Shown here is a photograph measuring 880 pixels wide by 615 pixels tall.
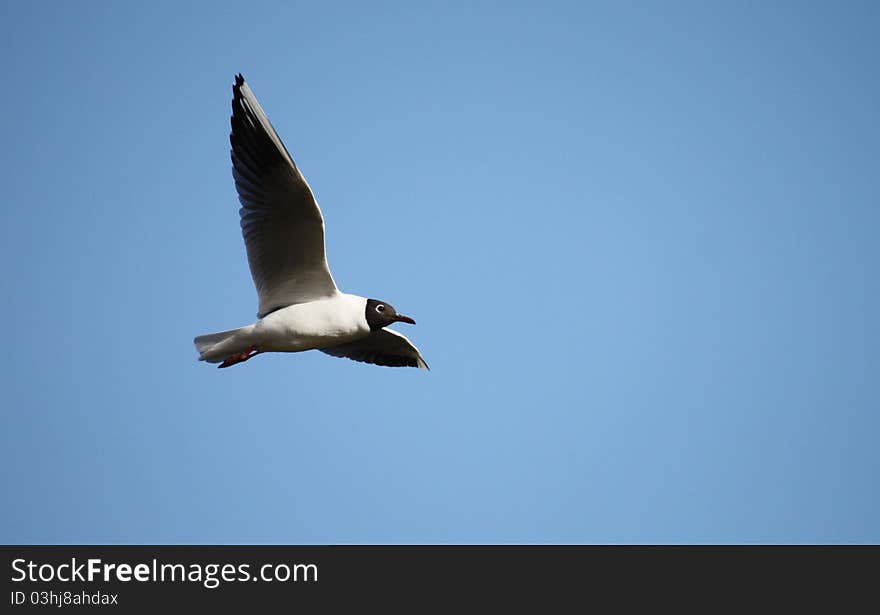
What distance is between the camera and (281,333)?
8258 mm

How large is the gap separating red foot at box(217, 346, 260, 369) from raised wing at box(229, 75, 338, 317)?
0.31 meters

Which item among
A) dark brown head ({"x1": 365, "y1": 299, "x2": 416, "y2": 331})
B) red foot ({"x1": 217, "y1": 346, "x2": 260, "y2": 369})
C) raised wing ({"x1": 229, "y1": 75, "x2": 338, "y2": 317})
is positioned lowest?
red foot ({"x1": 217, "y1": 346, "x2": 260, "y2": 369})

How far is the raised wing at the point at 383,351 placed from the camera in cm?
988

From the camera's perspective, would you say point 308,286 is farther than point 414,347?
No

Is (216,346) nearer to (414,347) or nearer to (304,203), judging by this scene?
(304,203)

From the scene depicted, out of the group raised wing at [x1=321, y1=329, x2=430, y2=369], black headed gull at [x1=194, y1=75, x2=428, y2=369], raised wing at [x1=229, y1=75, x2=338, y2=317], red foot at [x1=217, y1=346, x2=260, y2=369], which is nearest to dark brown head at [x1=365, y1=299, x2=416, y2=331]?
black headed gull at [x1=194, y1=75, x2=428, y2=369]

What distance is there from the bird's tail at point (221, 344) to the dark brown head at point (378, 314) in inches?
35.2

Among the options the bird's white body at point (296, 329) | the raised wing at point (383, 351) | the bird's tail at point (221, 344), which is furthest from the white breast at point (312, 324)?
the raised wing at point (383, 351)

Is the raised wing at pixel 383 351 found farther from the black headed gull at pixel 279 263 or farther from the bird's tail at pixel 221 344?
the bird's tail at pixel 221 344

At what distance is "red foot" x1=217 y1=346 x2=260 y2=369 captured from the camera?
27.2 ft

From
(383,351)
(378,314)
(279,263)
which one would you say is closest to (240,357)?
(279,263)

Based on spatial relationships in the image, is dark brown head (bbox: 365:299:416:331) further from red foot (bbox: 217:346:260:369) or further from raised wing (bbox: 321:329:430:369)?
raised wing (bbox: 321:329:430:369)
